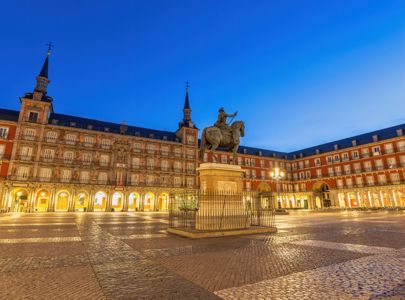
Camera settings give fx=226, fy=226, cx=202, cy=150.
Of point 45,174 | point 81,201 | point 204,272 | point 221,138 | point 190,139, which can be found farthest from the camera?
point 190,139

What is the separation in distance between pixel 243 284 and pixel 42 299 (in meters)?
2.77

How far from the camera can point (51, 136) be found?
37312 mm

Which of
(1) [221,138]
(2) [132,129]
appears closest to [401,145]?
(1) [221,138]

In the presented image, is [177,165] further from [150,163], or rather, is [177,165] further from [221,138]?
[221,138]

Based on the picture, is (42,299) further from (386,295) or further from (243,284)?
(386,295)

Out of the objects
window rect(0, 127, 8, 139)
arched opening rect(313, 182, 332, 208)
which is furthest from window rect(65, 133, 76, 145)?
arched opening rect(313, 182, 332, 208)

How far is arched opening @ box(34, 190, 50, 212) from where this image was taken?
35.2 metres

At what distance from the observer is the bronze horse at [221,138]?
1075 cm

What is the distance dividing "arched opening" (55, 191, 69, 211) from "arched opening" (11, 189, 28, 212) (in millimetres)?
3991

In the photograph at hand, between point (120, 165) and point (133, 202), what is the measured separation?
7300mm

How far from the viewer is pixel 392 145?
4156 cm

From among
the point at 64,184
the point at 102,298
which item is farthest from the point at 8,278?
the point at 64,184

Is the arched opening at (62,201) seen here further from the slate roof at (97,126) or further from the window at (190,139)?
the window at (190,139)

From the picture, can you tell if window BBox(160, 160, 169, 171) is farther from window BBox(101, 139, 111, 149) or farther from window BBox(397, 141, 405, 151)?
window BBox(397, 141, 405, 151)
